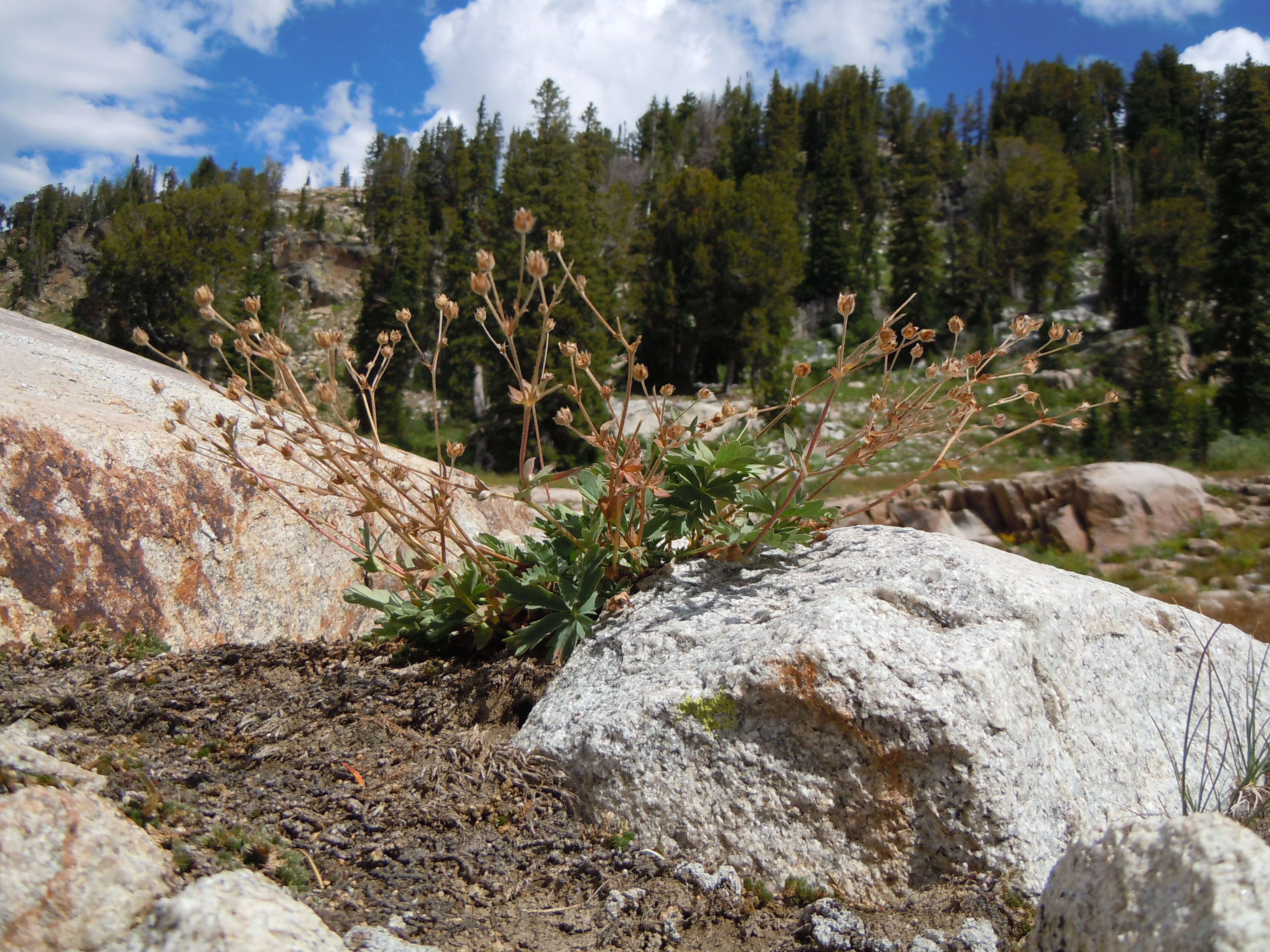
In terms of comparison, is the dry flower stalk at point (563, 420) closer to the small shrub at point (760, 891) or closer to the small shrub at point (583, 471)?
the small shrub at point (583, 471)

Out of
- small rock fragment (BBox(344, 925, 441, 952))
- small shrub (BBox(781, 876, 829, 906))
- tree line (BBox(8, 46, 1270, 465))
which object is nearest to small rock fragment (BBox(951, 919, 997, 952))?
small shrub (BBox(781, 876, 829, 906))

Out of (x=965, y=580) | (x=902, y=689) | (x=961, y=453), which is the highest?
(x=961, y=453)

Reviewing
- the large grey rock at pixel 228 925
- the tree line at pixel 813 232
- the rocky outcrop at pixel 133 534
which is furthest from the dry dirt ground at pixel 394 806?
the tree line at pixel 813 232

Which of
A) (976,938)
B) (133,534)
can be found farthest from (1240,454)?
(133,534)

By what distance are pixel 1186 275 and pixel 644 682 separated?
51741 millimetres

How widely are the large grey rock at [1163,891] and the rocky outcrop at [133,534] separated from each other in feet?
8.81

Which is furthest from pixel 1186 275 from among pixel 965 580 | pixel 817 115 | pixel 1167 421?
pixel 965 580

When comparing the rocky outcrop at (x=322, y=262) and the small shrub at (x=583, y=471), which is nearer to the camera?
the small shrub at (x=583, y=471)

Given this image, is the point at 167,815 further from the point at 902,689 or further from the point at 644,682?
the point at 902,689

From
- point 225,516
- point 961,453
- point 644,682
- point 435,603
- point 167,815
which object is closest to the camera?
point 167,815

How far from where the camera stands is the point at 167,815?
5.21 feet

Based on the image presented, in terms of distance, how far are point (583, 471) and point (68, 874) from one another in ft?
5.69

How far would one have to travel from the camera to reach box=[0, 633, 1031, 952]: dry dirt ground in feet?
5.25

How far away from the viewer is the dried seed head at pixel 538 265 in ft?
5.38
